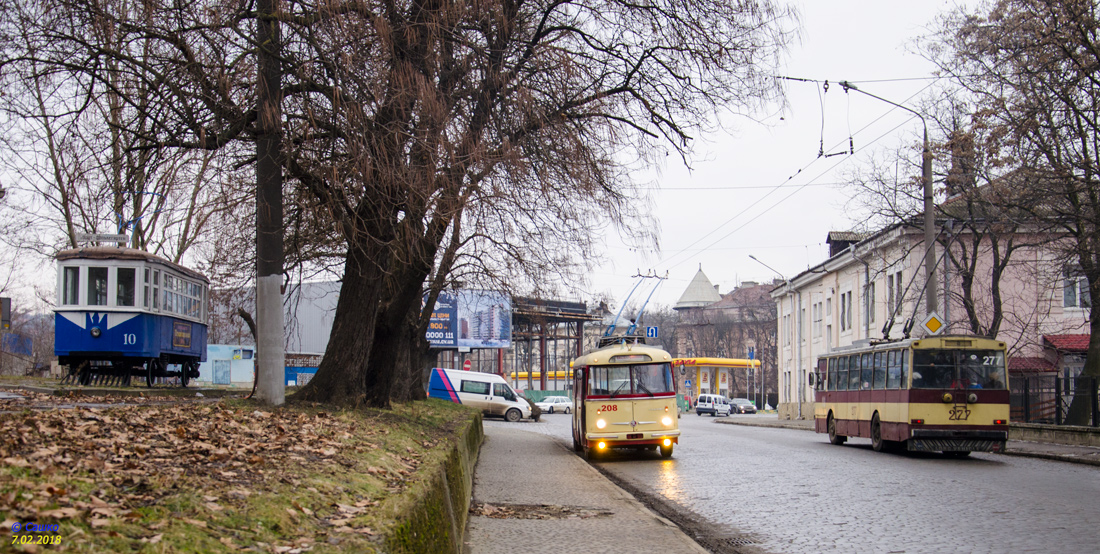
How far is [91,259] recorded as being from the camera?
2162 centimetres

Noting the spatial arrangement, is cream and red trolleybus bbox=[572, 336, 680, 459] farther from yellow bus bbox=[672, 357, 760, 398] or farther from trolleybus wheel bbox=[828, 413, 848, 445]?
yellow bus bbox=[672, 357, 760, 398]

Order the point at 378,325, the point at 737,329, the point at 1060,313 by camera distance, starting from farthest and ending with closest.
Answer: the point at 737,329
the point at 1060,313
the point at 378,325

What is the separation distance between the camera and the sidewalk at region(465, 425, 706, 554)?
324 inches

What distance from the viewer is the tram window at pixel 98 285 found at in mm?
21672

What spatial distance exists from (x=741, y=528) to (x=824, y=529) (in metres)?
0.82

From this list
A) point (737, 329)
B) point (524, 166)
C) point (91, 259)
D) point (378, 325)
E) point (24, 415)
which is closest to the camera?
point (24, 415)

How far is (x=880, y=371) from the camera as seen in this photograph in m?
22.0

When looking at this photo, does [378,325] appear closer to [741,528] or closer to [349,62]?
[349,62]

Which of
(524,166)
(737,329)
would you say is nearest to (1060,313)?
(524,166)

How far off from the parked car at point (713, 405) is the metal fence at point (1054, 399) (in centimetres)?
4135

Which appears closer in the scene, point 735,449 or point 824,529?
point 824,529

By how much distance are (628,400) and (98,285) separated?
12609mm

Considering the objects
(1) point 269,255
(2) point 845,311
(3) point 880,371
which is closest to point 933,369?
(3) point 880,371

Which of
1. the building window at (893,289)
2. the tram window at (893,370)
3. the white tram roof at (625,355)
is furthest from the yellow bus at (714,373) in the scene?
the white tram roof at (625,355)
